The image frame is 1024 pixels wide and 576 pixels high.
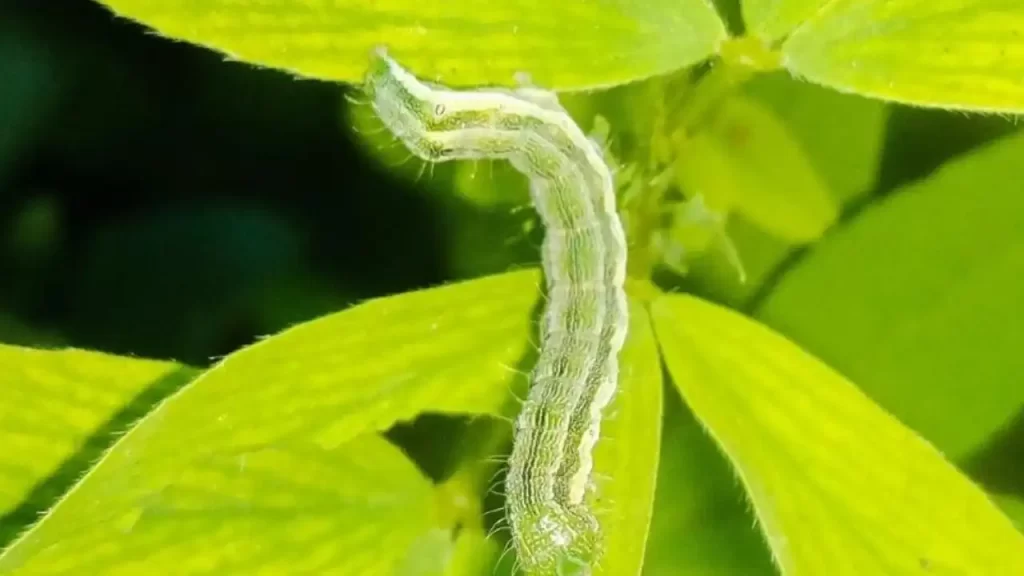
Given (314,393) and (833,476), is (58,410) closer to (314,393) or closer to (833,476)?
(314,393)

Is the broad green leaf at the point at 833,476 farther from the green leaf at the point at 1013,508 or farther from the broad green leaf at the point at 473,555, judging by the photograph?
the green leaf at the point at 1013,508

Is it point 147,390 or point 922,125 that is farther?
point 922,125

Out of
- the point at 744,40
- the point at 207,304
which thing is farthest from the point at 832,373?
the point at 207,304

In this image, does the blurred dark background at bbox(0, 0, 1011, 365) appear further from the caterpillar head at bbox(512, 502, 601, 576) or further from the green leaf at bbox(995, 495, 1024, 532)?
the green leaf at bbox(995, 495, 1024, 532)

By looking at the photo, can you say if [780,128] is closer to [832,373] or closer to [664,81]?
[664,81]

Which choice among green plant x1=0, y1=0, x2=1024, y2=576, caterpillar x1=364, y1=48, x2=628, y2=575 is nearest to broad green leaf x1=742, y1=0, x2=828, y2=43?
green plant x1=0, y1=0, x2=1024, y2=576

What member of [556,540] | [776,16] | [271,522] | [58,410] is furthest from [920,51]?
[58,410]
